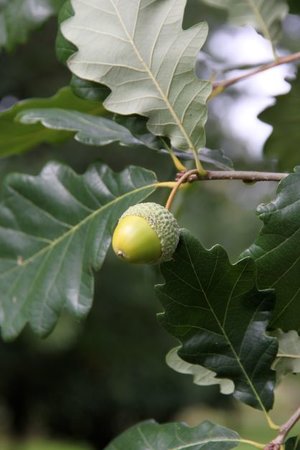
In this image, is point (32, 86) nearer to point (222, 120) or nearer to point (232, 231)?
point (232, 231)

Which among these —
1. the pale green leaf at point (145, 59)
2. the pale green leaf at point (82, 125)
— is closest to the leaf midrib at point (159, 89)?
the pale green leaf at point (145, 59)

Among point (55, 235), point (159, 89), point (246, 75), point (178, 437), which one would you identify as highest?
point (159, 89)

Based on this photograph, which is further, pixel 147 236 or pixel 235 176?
pixel 235 176

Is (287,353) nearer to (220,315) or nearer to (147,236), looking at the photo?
(220,315)

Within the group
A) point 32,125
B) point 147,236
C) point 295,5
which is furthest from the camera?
point 32,125

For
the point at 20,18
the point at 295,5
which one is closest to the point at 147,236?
the point at 295,5

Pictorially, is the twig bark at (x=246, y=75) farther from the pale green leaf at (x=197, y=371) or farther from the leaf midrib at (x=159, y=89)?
the pale green leaf at (x=197, y=371)

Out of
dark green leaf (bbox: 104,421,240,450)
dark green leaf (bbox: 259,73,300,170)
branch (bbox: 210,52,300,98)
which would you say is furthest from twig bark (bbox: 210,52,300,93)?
dark green leaf (bbox: 104,421,240,450)

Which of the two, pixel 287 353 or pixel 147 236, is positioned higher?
pixel 147 236
